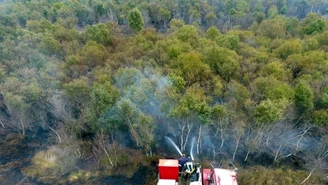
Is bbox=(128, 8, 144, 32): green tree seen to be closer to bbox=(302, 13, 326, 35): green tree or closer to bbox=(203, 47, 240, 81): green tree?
bbox=(203, 47, 240, 81): green tree

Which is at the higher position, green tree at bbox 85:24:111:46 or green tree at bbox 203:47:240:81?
green tree at bbox 85:24:111:46

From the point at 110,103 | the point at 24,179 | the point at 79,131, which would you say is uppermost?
the point at 110,103

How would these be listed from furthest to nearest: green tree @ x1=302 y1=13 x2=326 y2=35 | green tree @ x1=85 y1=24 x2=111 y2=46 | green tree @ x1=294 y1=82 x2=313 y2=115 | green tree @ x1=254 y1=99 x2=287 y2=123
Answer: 1. green tree @ x1=302 y1=13 x2=326 y2=35
2. green tree @ x1=85 y1=24 x2=111 y2=46
3. green tree @ x1=294 y1=82 x2=313 y2=115
4. green tree @ x1=254 y1=99 x2=287 y2=123

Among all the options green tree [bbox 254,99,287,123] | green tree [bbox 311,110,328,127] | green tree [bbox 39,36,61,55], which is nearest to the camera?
green tree [bbox 254,99,287,123]

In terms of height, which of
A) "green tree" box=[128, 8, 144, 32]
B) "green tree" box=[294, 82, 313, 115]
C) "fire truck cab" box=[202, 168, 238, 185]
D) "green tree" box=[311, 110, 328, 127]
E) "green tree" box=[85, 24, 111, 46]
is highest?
"green tree" box=[128, 8, 144, 32]

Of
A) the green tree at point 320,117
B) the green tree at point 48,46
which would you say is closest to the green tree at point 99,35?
the green tree at point 48,46

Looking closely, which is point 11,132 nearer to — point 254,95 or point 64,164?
point 64,164

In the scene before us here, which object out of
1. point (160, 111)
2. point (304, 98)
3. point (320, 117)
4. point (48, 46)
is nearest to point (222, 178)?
point (160, 111)

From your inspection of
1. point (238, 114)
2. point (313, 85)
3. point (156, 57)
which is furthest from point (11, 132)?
point (313, 85)

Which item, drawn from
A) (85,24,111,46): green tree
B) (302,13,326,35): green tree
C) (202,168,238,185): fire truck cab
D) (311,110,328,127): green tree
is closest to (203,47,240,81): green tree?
(311,110,328,127): green tree
